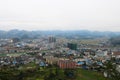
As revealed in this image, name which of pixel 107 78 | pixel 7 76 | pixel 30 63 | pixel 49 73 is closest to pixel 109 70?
pixel 107 78

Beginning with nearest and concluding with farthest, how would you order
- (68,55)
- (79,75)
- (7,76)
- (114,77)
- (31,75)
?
(114,77)
(7,76)
(31,75)
(79,75)
(68,55)

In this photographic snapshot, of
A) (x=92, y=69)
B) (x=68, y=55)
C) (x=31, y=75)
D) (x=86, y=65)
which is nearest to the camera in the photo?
(x=31, y=75)

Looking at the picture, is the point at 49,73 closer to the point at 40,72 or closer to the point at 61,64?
the point at 40,72

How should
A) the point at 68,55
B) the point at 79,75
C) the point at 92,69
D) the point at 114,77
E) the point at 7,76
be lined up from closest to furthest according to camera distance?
the point at 114,77
the point at 7,76
the point at 79,75
the point at 92,69
the point at 68,55

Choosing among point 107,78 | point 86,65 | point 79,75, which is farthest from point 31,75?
point 86,65

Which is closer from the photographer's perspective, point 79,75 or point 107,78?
point 107,78

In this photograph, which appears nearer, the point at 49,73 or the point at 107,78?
the point at 107,78

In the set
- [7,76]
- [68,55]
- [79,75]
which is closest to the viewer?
[7,76]

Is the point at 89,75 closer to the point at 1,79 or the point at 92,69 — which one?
the point at 92,69
